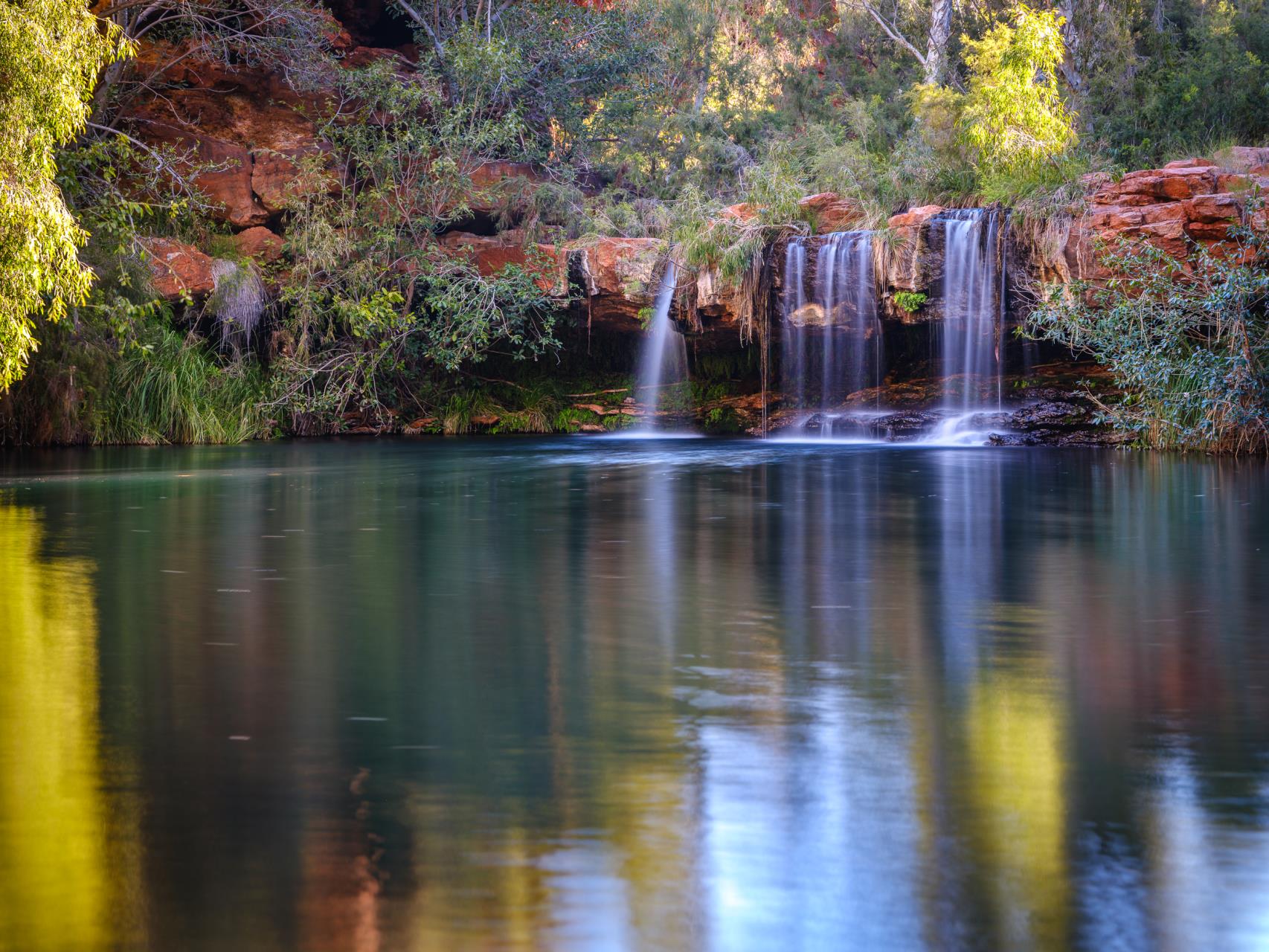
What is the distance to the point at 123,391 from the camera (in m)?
25.3

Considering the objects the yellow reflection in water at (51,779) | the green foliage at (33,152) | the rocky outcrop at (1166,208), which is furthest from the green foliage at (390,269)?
the yellow reflection in water at (51,779)

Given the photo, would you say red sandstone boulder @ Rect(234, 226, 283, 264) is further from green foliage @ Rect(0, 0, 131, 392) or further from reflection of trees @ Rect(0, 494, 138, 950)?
reflection of trees @ Rect(0, 494, 138, 950)

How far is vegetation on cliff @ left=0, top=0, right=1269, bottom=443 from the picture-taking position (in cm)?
2409

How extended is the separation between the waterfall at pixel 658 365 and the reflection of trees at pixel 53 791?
22.3m

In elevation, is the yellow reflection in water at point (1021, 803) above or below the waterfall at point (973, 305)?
below

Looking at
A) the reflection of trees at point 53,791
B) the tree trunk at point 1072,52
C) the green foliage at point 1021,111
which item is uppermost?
the tree trunk at point 1072,52

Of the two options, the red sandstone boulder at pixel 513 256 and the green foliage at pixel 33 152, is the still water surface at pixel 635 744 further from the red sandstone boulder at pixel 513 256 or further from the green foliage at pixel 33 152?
the red sandstone boulder at pixel 513 256

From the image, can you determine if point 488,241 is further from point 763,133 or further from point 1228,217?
point 1228,217

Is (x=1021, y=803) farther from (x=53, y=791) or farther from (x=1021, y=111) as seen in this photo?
(x=1021, y=111)

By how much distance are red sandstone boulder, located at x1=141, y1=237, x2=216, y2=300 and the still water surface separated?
1560cm

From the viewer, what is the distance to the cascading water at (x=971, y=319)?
2402 cm

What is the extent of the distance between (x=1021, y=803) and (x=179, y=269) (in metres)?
23.9

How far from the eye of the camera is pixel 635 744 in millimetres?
4566

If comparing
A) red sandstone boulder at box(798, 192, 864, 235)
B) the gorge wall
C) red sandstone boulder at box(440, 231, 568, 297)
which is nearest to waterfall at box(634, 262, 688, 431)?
the gorge wall
